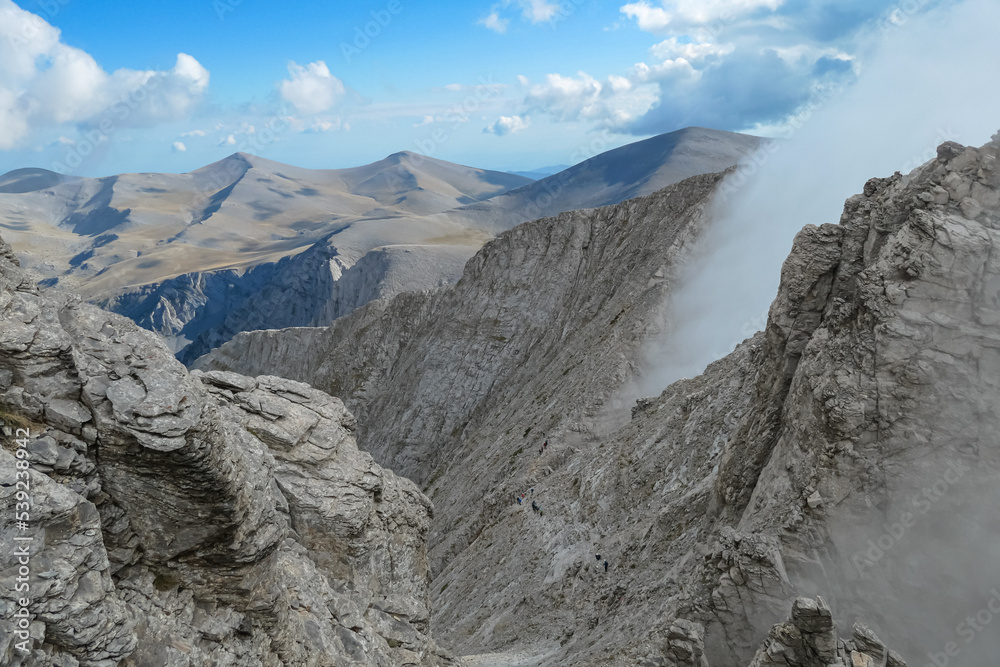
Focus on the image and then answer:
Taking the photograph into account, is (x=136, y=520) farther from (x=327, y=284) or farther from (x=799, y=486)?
(x=327, y=284)

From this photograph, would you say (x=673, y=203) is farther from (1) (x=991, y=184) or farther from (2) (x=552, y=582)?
(1) (x=991, y=184)

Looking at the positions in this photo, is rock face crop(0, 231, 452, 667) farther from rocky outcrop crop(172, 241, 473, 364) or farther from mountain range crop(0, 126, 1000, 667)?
rocky outcrop crop(172, 241, 473, 364)

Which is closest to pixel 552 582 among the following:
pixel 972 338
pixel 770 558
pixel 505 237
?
pixel 770 558

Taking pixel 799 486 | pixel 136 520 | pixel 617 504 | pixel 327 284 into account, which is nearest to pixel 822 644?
pixel 799 486

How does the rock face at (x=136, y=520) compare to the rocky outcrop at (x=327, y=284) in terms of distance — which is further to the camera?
the rocky outcrop at (x=327, y=284)

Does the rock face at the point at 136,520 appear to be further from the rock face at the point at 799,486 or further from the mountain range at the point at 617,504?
the rock face at the point at 799,486

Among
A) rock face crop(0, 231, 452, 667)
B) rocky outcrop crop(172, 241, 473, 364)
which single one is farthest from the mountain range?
rocky outcrop crop(172, 241, 473, 364)

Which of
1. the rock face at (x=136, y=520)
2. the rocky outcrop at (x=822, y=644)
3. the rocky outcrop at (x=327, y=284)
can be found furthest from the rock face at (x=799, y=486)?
the rocky outcrop at (x=327, y=284)
